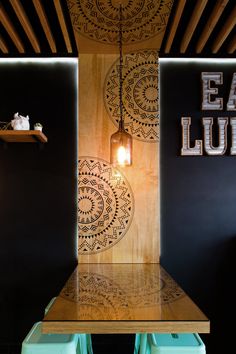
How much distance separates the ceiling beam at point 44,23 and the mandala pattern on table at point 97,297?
218cm

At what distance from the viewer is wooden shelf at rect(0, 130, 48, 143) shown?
10.6ft

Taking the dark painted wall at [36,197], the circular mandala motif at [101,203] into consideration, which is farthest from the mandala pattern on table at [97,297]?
the dark painted wall at [36,197]

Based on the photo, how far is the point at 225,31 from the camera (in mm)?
3135

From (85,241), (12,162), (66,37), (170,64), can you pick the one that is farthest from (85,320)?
(170,64)

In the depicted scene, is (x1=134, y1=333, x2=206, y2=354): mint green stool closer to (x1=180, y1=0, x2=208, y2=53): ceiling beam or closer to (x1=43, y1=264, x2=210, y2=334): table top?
(x1=43, y1=264, x2=210, y2=334): table top

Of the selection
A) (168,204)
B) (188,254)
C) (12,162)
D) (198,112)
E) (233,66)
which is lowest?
(188,254)

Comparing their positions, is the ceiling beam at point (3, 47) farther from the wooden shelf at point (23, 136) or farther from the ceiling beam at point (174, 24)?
the ceiling beam at point (174, 24)

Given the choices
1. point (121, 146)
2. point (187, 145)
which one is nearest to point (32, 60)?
point (121, 146)

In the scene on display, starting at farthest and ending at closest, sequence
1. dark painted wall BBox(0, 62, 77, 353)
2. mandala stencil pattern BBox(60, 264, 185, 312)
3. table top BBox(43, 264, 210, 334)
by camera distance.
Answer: dark painted wall BBox(0, 62, 77, 353), mandala stencil pattern BBox(60, 264, 185, 312), table top BBox(43, 264, 210, 334)

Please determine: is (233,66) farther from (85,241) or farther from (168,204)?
(85,241)

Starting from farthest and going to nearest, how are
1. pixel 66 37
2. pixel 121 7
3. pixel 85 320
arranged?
1. pixel 66 37
2. pixel 121 7
3. pixel 85 320

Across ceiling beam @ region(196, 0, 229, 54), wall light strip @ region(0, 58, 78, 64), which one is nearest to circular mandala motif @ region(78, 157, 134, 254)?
wall light strip @ region(0, 58, 78, 64)

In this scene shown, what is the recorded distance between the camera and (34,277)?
3.60m

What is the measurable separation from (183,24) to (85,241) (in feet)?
7.70
